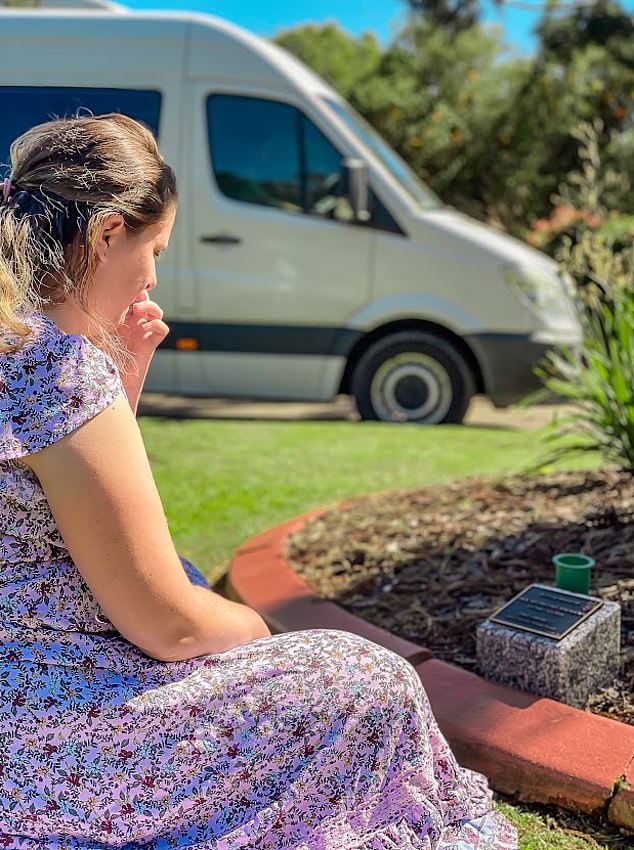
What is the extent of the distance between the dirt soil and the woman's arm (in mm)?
1213

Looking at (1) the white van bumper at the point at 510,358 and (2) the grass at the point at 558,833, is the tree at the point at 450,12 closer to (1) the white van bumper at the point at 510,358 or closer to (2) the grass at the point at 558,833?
(1) the white van bumper at the point at 510,358

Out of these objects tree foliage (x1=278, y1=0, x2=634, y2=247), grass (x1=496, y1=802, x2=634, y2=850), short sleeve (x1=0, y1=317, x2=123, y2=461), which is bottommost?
grass (x1=496, y1=802, x2=634, y2=850)

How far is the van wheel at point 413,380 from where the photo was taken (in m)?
7.04

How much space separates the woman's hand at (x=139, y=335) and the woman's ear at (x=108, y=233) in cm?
29

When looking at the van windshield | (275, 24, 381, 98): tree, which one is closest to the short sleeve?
the van windshield

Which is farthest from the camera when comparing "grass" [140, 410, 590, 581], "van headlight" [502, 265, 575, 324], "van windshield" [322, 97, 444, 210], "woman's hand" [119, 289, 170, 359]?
"van windshield" [322, 97, 444, 210]

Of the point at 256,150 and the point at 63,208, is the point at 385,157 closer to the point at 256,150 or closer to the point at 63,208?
the point at 256,150

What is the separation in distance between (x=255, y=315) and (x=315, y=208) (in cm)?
85

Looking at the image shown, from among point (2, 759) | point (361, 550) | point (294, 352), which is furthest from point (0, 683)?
point (294, 352)

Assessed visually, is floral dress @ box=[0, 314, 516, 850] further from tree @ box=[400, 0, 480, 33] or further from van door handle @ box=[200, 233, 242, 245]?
tree @ box=[400, 0, 480, 33]

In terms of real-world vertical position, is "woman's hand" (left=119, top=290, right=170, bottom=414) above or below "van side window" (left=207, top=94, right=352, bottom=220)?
below

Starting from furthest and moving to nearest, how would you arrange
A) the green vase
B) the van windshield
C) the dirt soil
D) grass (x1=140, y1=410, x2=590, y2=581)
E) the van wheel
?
the van windshield, the van wheel, grass (x1=140, y1=410, x2=590, y2=581), the dirt soil, the green vase

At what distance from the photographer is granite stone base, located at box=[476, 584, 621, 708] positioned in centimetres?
228

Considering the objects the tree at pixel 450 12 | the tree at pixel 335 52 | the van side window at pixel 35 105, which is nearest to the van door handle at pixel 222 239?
the van side window at pixel 35 105
